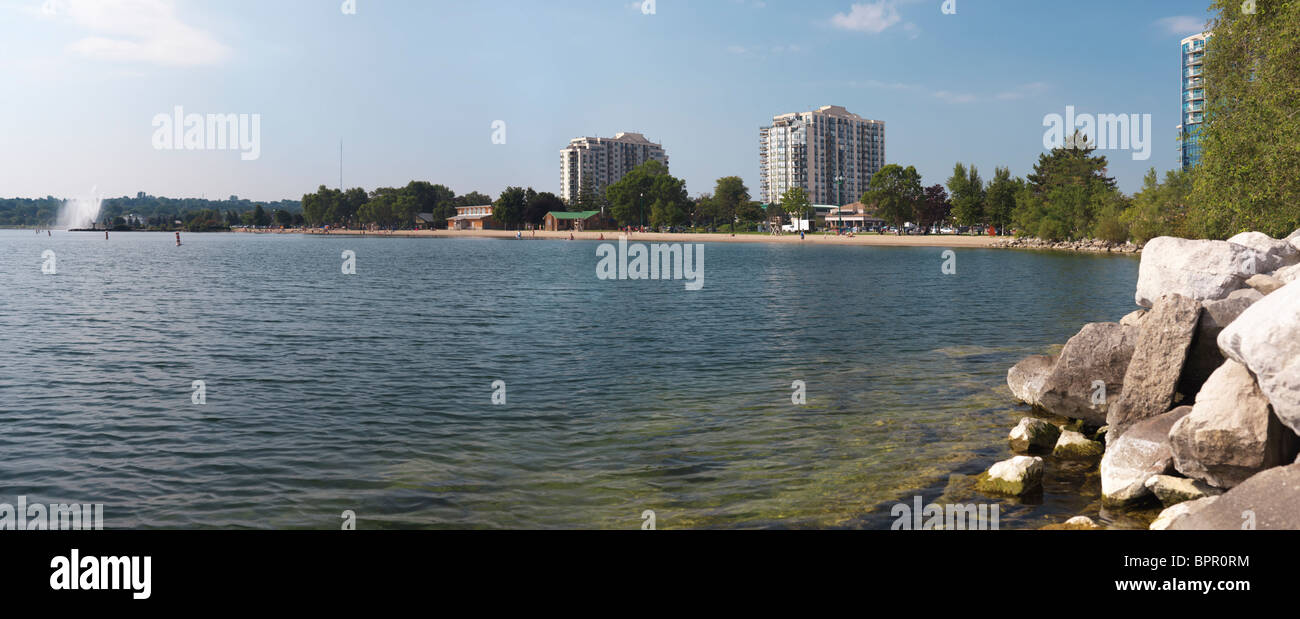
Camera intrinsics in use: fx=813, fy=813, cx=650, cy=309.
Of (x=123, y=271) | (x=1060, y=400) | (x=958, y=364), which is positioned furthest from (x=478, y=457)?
(x=123, y=271)

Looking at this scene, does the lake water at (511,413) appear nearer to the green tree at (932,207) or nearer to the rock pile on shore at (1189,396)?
the rock pile on shore at (1189,396)

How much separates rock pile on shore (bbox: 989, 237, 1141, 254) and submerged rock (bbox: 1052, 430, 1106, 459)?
102771mm

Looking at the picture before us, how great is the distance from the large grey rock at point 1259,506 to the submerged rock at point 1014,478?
350cm

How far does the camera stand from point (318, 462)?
51.9 feet

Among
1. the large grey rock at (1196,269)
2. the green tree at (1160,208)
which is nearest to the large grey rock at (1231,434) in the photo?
the large grey rock at (1196,269)

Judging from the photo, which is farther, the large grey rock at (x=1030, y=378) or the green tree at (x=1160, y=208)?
the green tree at (x=1160, y=208)

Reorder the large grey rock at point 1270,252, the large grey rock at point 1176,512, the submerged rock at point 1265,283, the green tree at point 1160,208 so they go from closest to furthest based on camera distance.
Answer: the large grey rock at point 1176,512 < the submerged rock at point 1265,283 < the large grey rock at point 1270,252 < the green tree at point 1160,208

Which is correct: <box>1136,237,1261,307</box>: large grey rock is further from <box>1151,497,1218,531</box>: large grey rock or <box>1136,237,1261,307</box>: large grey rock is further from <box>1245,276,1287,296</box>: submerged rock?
<box>1151,497,1218,531</box>: large grey rock

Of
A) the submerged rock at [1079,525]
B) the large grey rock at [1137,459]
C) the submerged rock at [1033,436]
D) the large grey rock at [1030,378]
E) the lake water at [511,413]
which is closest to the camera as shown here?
the submerged rock at [1079,525]

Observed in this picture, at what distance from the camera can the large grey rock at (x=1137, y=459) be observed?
1281cm

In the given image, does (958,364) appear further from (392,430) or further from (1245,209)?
(1245,209)

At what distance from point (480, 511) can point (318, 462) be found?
4442 mm

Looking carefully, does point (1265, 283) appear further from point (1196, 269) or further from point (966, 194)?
point (966, 194)

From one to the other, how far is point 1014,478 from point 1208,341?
4643 mm
